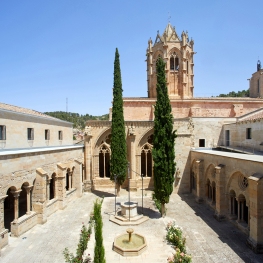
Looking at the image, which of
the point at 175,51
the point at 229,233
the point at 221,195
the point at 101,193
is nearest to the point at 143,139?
the point at 101,193

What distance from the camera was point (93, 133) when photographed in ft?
70.1

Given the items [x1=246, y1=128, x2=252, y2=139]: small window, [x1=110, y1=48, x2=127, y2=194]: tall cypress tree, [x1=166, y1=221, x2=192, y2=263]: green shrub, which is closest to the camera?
[x1=166, y1=221, x2=192, y2=263]: green shrub

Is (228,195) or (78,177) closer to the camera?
(228,195)

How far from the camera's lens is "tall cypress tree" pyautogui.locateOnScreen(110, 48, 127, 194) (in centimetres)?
1855

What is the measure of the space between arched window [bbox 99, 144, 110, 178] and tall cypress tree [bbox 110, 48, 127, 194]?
3040mm

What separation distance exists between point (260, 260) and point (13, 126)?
1672 cm

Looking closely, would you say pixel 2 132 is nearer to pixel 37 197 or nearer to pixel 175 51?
pixel 37 197

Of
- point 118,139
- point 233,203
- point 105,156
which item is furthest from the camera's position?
point 105,156

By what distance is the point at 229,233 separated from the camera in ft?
39.4

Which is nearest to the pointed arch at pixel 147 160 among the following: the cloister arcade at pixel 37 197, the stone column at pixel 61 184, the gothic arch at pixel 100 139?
the gothic arch at pixel 100 139

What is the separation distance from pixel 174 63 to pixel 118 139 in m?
14.1

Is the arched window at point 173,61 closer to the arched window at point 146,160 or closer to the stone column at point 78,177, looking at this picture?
the arched window at point 146,160

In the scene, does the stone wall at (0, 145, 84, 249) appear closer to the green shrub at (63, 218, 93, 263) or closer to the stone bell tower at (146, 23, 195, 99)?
the green shrub at (63, 218, 93, 263)

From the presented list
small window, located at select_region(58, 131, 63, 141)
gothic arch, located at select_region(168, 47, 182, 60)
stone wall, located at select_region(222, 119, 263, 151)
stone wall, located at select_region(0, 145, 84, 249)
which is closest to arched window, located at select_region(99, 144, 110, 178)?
stone wall, located at select_region(0, 145, 84, 249)
